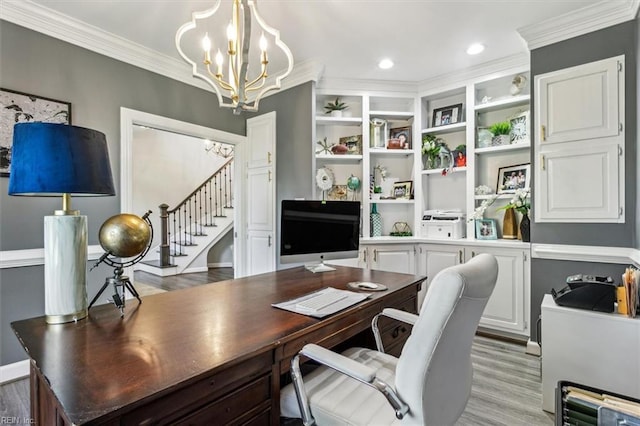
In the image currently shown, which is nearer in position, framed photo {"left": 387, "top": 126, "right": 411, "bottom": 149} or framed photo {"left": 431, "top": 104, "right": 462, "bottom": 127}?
framed photo {"left": 431, "top": 104, "right": 462, "bottom": 127}

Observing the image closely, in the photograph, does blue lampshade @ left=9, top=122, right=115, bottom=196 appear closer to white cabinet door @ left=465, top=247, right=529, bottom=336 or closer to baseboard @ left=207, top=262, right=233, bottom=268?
white cabinet door @ left=465, top=247, right=529, bottom=336

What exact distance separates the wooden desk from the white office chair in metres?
0.14

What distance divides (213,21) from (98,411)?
2.69 meters

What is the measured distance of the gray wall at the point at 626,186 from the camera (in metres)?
2.21

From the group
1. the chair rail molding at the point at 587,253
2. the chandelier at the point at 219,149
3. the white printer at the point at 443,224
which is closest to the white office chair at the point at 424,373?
the chair rail molding at the point at 587,253

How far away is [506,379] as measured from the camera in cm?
228

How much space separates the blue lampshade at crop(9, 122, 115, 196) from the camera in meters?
1.14

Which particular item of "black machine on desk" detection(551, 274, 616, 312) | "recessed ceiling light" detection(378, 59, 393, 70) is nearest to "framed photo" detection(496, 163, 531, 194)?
"black machine on desk" detection(551, 274, 616, 312)

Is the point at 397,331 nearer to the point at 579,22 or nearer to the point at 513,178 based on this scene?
the point at 513,178

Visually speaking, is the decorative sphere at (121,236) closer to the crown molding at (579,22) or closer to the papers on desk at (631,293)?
the papers on desk at (631,293)

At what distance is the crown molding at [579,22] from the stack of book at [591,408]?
2449mm

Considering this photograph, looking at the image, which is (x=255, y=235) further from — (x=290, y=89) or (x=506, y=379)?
(x=506, y=379)

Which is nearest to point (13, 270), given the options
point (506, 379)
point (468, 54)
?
point (506, 379)

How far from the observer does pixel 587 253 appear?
7.78ft
